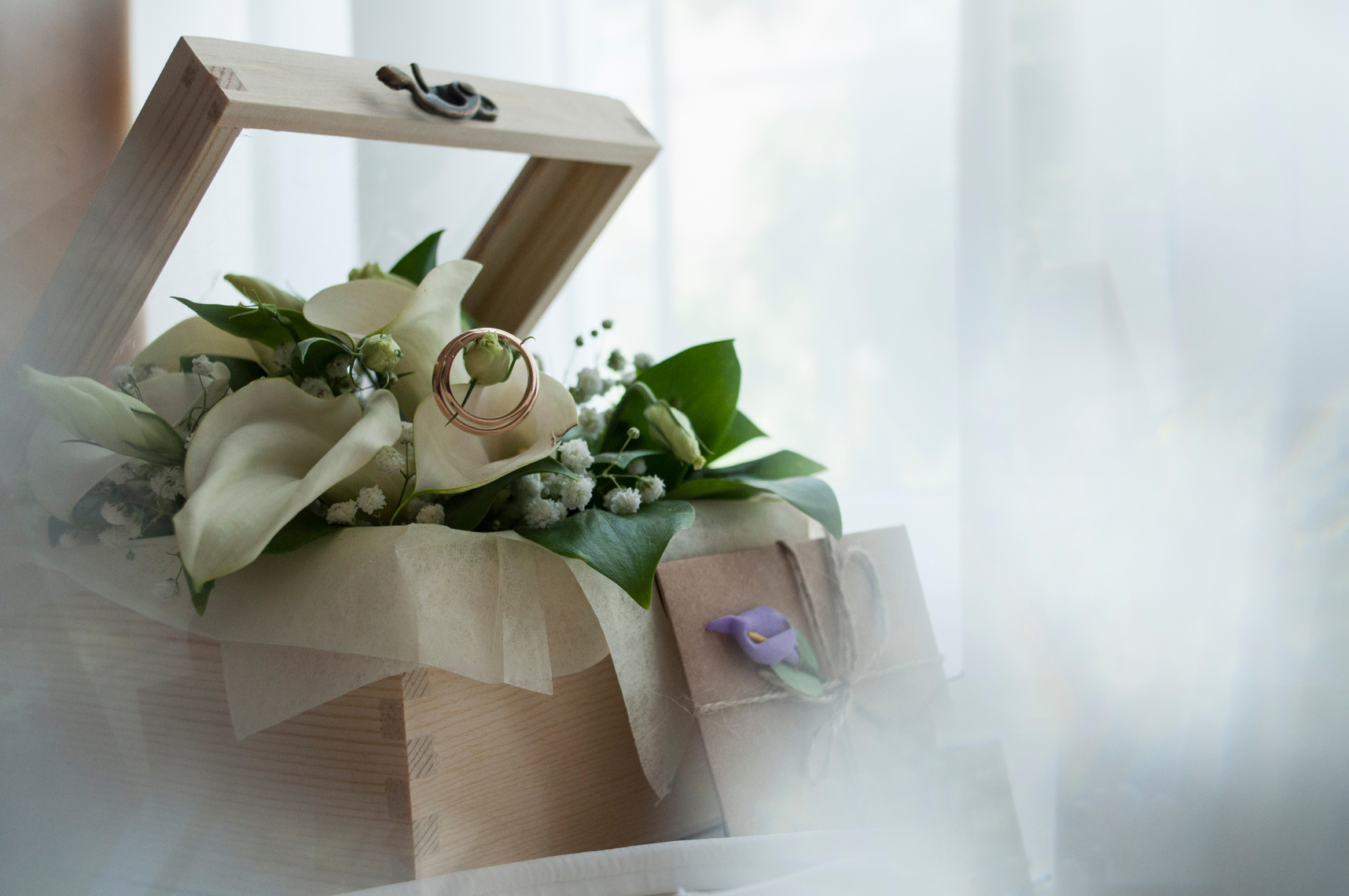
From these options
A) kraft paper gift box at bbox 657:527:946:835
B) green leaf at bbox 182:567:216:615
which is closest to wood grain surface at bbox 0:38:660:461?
green leaf at bbox 182:567:216:615

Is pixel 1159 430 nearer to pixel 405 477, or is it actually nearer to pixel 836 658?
pixel 836 658

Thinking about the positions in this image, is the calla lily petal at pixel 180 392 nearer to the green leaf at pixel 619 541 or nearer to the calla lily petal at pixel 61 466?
the calla lily petal at pixel 61 466

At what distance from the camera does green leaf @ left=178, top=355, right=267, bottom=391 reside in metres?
0.41

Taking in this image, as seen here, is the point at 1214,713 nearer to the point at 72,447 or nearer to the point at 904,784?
the point at 904,784

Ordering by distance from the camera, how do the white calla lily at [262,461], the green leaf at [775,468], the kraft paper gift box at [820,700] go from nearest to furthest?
the white calla lily at [262,461]
the kraft paper gift box at [820,700]
the green leaf at [775,468]

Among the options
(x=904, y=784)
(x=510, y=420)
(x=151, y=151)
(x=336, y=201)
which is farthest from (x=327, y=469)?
(x=336, y=201)

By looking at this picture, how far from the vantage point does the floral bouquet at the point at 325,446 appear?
1.12 ft

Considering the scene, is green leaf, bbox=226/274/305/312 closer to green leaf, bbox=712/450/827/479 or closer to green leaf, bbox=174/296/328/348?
green leaf, bbox=174/296/328/348

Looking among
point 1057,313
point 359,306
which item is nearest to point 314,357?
point 359,306

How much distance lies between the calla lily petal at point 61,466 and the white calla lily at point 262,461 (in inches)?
1.8

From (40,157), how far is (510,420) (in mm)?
287

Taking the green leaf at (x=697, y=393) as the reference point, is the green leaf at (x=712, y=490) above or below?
below

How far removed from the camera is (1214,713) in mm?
484

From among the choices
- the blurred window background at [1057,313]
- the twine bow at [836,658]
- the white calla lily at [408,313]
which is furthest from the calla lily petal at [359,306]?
the twine bow at [836,658]
